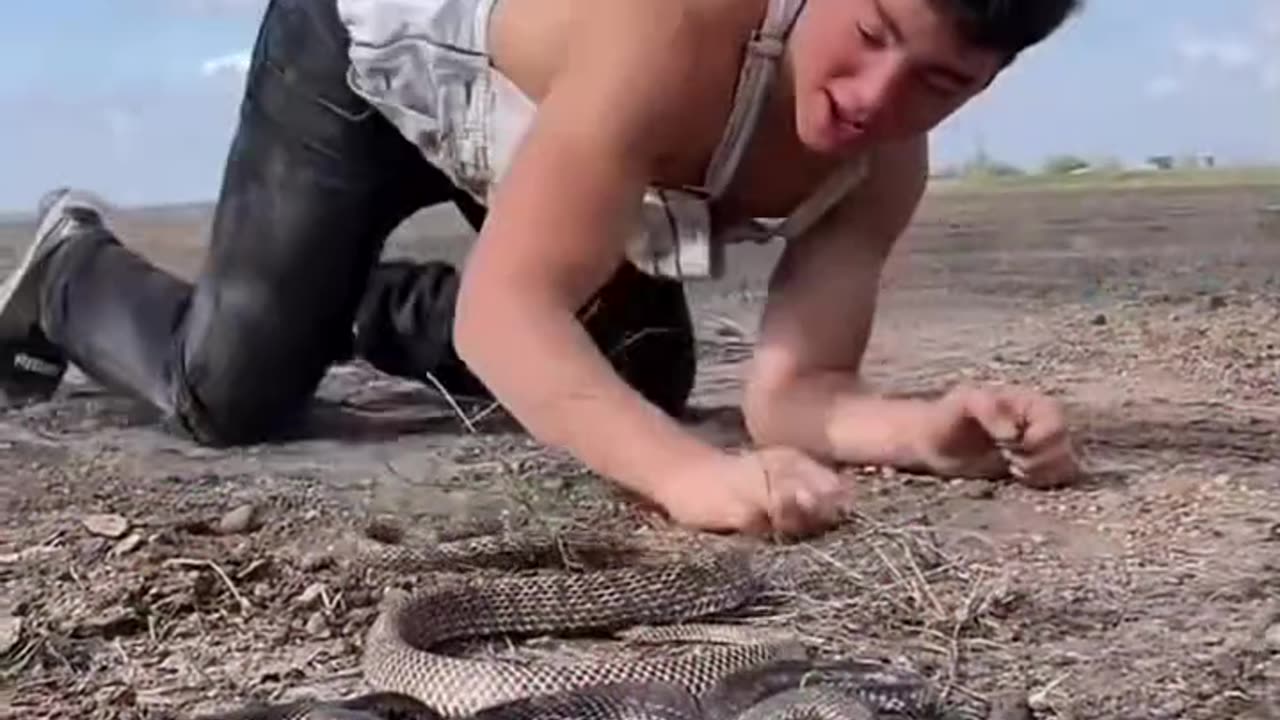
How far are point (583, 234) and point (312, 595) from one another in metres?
0.66

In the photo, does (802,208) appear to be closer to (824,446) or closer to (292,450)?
(824,446)

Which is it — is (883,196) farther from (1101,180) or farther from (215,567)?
(1101,180)

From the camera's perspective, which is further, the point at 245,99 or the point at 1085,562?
the point at 245,99

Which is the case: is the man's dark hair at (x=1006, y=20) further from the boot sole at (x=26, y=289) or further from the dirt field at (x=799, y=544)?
the boot sole at (x=26, y=289)

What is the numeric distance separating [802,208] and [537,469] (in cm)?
69

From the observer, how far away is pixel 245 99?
183 inches

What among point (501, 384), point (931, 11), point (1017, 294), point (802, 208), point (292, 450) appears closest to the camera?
point (931, 11)

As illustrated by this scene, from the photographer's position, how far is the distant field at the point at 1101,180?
53.8ft

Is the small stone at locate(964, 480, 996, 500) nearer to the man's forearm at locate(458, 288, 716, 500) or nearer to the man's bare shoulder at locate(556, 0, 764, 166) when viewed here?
the man's forearm at locate(458, 288, 716, 500)

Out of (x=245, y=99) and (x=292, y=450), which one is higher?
(x=245, y=99)

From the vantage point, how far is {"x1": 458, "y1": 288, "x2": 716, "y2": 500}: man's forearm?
10.7 ft

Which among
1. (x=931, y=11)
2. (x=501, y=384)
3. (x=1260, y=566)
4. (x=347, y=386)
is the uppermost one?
(x=931, y=11)

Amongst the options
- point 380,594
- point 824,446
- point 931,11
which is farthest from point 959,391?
point 380,594

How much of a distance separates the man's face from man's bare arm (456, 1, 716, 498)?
20cm
